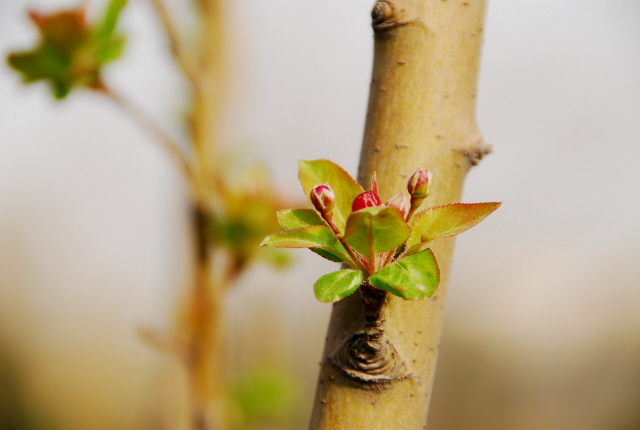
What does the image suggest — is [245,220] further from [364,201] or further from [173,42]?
[364,201]

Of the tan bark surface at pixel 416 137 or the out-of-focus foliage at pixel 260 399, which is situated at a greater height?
the tan bark surface at pixel 416 137

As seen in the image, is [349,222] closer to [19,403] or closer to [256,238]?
[256,238]

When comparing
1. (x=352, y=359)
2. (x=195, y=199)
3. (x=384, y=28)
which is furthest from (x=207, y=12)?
(x=352, y=359)

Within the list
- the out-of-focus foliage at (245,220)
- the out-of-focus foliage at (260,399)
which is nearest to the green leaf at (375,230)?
the out-of-focus foliage at (245,220)

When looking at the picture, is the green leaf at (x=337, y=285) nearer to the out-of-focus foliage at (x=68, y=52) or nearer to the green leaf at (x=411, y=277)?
the green leaf at (x=411, y=277)

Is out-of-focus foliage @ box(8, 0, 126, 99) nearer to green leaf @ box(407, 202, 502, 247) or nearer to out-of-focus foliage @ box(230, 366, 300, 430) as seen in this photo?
green leaf @ box(407, 202, 502, 247)

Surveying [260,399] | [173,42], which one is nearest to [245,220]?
[173,42]
